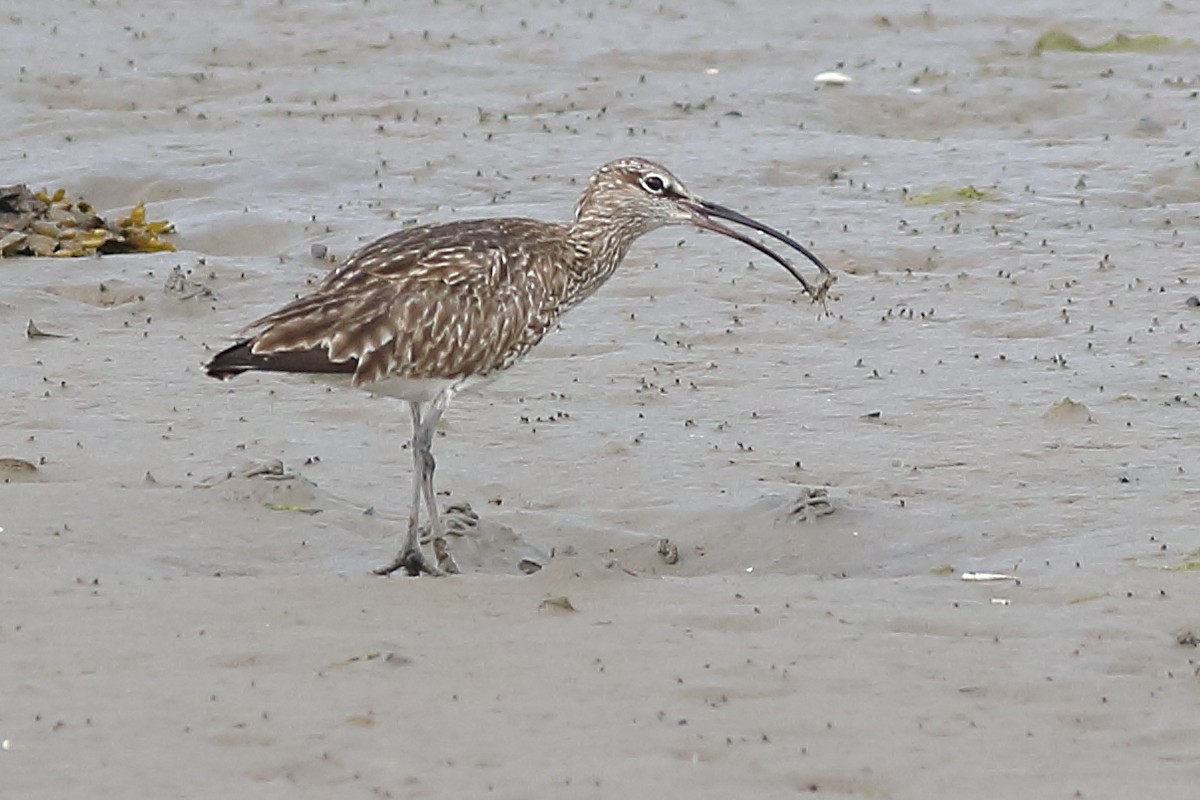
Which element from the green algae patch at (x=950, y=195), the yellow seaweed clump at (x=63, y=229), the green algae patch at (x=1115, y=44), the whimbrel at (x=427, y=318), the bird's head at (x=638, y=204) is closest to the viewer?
the whimbrel at (x=427, y=318)

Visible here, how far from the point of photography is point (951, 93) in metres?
15.3

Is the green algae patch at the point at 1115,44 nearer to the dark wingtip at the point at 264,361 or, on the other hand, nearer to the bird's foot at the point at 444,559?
the bird's foot at the point at 444,559

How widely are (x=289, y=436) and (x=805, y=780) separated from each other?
4203 millimetres

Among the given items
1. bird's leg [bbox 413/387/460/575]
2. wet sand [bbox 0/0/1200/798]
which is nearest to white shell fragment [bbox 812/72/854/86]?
wet sand [bbox 0/0/1200/798]

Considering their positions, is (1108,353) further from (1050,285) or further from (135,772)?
(135,772)

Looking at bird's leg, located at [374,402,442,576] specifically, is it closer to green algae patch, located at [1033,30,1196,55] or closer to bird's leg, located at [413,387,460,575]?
bird's leg, located at [413,387,460,575]

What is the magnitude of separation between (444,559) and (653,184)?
2.01m

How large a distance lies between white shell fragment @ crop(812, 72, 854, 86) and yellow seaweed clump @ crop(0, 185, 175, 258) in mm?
5223

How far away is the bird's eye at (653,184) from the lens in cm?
917

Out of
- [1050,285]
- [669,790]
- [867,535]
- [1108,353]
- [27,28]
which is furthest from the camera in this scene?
[27,28]

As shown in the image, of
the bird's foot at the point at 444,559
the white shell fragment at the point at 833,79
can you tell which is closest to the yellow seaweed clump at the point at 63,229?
the bird's foot at the point at 444,559

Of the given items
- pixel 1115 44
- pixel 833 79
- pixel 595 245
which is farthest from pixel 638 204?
pixel 1115 44

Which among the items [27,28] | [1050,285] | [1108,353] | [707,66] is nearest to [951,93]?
[707,66]

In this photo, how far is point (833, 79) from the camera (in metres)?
15.5
